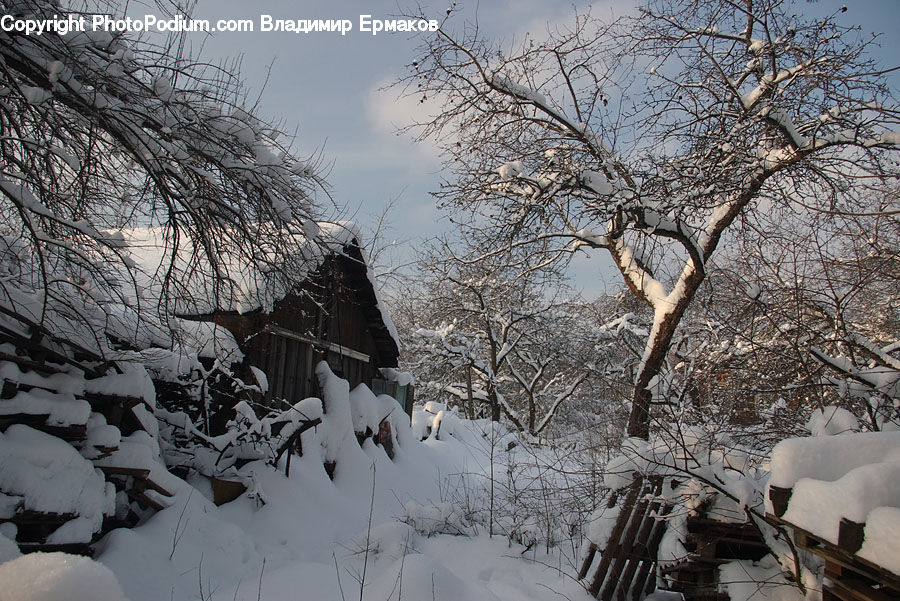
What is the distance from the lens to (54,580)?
1.12 meters

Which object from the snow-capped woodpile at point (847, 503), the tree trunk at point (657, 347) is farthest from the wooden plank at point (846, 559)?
the tree trunk at point (657, 347)

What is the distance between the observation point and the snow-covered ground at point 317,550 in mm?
3877

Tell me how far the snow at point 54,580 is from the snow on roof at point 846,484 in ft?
7.82

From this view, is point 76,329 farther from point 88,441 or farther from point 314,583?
point 314,583

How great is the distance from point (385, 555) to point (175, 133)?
4.13 meters

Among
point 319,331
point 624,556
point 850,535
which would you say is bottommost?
point 624,556

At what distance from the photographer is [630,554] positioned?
4.50 meters

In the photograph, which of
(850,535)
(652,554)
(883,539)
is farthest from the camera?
(652,554)

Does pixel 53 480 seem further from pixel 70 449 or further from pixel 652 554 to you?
pixel 652 554

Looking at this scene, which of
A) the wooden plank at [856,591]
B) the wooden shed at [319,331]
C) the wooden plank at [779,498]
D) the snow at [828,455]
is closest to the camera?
the wooden plank at [856,591]

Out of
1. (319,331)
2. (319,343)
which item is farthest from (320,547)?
(319,331)

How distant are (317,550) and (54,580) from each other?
15.7ft

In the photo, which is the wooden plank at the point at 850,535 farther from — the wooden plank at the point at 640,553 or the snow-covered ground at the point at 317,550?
the wooden plank at the point at 640,553

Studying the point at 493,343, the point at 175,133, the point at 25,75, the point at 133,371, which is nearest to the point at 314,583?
the point at 133,371
